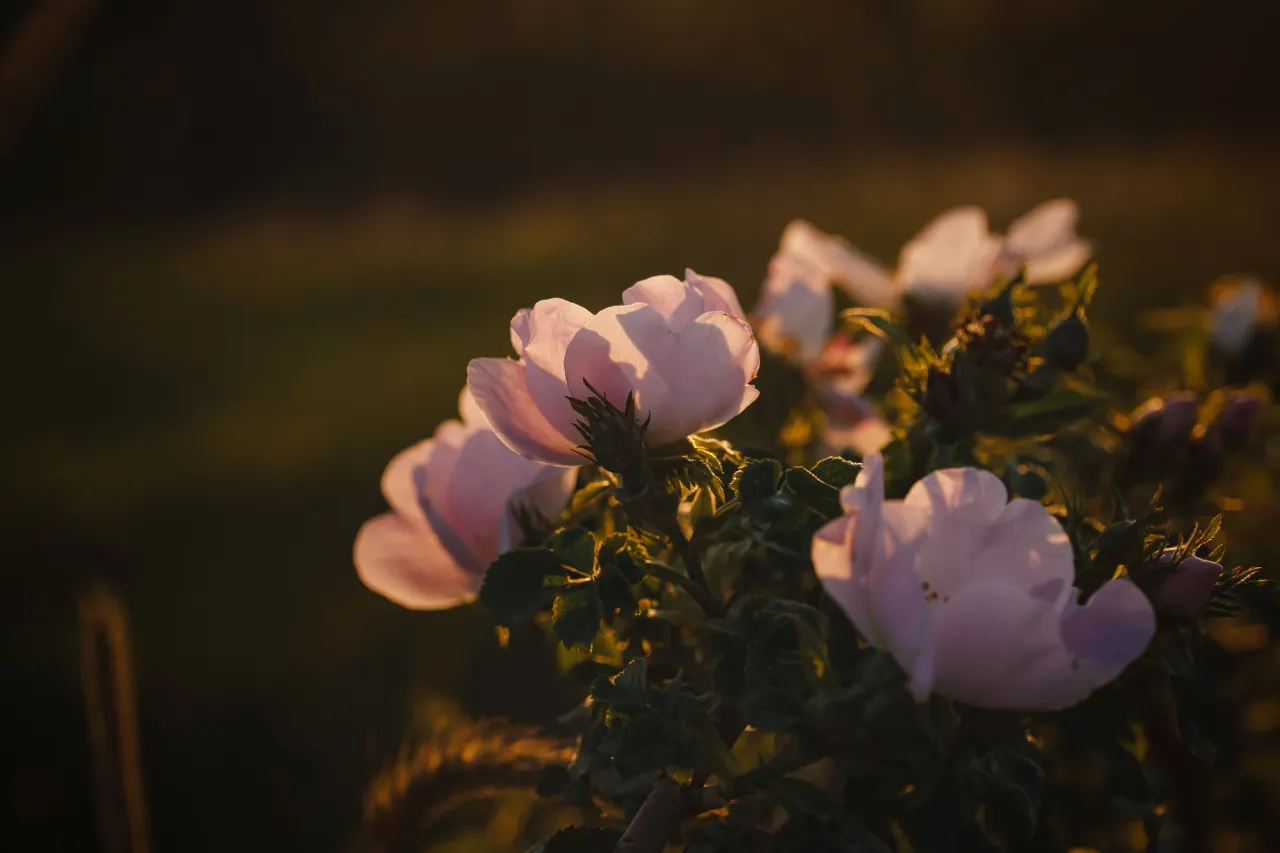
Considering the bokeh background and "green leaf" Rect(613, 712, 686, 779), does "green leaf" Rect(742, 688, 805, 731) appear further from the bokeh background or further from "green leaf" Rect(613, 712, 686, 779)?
the bokeh background

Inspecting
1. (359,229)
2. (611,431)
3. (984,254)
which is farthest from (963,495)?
(359,229)

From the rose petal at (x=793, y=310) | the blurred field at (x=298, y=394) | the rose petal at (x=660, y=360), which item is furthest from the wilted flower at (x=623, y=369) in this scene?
the blurred field at (x=298, y=394)

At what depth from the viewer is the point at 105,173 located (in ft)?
11.0

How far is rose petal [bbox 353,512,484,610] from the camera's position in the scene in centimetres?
51

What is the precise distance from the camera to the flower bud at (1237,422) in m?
0.58

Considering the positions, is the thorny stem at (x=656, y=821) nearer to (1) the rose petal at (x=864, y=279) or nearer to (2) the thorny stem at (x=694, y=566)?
(2) the thorny stem at (x=694, y=566)

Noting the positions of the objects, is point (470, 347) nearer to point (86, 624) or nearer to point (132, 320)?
point (132, 320)

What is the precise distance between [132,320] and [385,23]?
1211 millimetres

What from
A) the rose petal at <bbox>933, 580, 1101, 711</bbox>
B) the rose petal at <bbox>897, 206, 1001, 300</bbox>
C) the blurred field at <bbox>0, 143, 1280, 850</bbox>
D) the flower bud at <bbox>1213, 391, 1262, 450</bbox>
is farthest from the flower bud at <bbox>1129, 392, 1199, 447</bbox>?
the blurred field at <bbox>0, 143, 1280, 850</bbox>

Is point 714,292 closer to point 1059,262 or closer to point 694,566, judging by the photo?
point 694,566

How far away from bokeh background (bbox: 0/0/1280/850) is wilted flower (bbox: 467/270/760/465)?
112 cm

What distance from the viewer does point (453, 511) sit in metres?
0.48

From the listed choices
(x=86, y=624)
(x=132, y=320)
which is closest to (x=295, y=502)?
(x=132, y=320)

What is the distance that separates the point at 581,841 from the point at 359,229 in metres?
2.79
